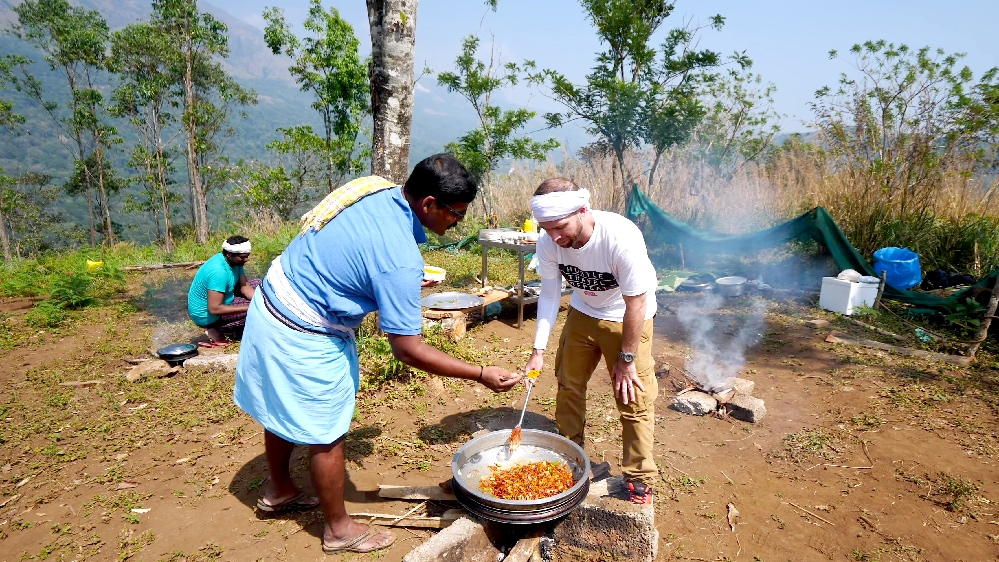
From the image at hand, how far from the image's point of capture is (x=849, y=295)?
21.1 ft

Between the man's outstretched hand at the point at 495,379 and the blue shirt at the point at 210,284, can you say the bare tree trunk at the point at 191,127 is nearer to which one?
the blue shirt at the point at 210,284

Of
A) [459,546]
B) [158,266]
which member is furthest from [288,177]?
[459,546]

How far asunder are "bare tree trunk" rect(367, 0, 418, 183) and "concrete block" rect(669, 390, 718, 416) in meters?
3.11

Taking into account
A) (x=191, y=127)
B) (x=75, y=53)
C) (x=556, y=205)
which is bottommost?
(x=556, y=205)

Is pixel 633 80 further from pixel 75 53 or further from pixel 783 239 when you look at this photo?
pixel 75 53

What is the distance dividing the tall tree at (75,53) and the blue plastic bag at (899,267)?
26207 millimetres

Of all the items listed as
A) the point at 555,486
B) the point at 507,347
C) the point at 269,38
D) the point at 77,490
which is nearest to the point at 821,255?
the point at 507,347

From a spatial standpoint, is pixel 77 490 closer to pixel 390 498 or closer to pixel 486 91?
pixel 390 498

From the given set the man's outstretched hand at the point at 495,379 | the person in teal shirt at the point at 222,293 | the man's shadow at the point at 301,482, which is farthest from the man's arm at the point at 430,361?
the person in teal shirt at the point at 222,293

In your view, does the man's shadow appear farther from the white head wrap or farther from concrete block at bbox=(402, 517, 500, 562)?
the white head wrap

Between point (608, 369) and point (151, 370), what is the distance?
166 inches

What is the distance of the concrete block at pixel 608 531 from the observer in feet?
8.02

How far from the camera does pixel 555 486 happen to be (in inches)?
99.0

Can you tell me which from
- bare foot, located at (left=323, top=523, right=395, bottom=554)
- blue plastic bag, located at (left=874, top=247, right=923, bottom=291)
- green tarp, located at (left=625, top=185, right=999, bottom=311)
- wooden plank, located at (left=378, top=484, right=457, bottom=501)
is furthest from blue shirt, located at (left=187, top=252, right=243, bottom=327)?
blue plastic bag, located at (left=874, top=247, right=923, bottom=291)
